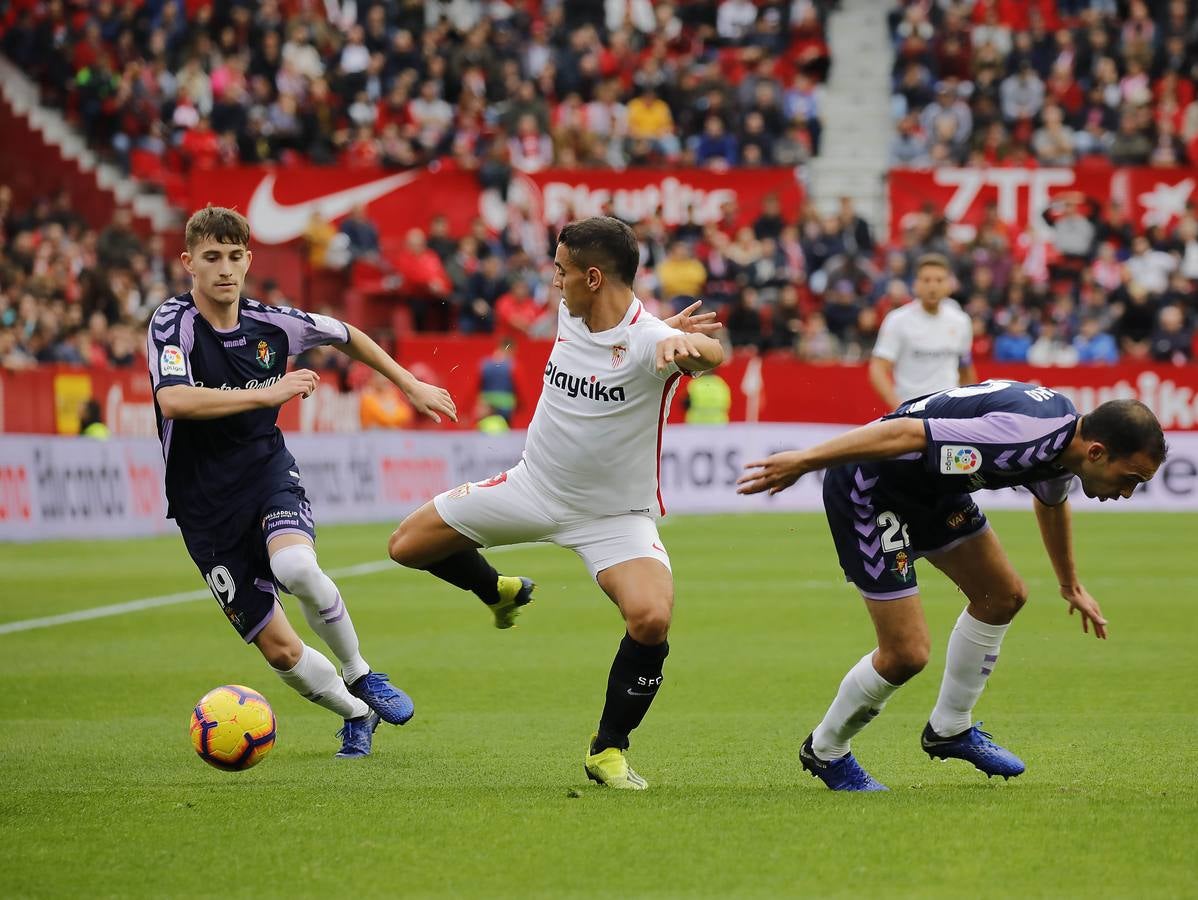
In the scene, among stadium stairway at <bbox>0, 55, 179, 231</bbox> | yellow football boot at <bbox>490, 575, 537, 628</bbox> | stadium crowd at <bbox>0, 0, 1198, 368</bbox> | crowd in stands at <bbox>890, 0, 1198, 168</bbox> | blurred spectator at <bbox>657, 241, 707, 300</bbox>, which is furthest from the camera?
stadium stairway at <bbox>0, 55, 179, 231</bbox>

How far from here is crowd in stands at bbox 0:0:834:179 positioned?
2723cm

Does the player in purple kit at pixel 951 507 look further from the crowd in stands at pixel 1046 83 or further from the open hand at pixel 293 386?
the crowd in stands at pixel 1046 83

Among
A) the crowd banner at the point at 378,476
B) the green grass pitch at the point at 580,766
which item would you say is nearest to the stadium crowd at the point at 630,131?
the crowd banner at the point at 378,476

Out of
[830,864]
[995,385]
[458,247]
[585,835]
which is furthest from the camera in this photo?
[458,247]

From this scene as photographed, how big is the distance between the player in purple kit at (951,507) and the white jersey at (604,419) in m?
0.77

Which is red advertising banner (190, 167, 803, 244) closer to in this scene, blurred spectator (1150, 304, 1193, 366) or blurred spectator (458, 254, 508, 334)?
blurred spectator (458, 254, 508, 334)

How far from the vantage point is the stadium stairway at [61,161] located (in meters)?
28.8

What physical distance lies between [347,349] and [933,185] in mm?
19500

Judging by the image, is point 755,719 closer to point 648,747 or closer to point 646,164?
point 648,747

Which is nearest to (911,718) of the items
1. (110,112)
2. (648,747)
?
(648,747)

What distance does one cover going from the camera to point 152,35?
29.1 meters

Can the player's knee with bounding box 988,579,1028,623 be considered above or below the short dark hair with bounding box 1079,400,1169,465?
below

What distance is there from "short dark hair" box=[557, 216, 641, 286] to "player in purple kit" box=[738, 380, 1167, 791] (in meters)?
1.22


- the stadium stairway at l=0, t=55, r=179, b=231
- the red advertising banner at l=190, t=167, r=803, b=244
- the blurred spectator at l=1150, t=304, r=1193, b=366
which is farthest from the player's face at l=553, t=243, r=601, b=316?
the stadium stairway at l=0, t=55, r=179, b=231
